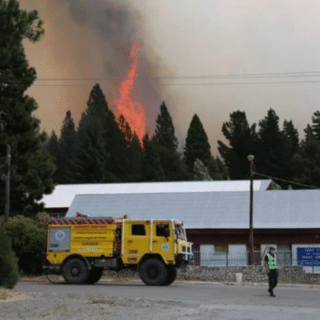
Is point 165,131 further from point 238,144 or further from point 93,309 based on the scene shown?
point 93,309

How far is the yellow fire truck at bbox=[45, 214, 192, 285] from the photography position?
2850cm

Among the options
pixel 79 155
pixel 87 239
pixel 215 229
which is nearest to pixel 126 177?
pixel 79 155

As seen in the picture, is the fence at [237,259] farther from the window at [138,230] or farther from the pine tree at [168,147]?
the pine tree at [168,147]

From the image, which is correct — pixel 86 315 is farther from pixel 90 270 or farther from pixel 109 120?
pixel 109 120

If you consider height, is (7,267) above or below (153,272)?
above

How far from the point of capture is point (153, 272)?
93.8ft

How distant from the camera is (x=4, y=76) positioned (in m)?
40.6

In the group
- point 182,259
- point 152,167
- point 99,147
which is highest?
point 99,147

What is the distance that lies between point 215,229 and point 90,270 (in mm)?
14756

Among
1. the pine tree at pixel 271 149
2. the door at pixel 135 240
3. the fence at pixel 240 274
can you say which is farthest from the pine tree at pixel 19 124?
the pine tree at pixel 271 149

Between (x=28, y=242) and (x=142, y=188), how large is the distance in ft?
85.7

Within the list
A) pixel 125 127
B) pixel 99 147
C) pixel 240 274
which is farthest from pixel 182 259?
pixel 125 127

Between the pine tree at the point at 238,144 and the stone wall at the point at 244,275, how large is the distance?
247ft

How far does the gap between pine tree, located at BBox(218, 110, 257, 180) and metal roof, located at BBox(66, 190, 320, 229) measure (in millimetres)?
61193
